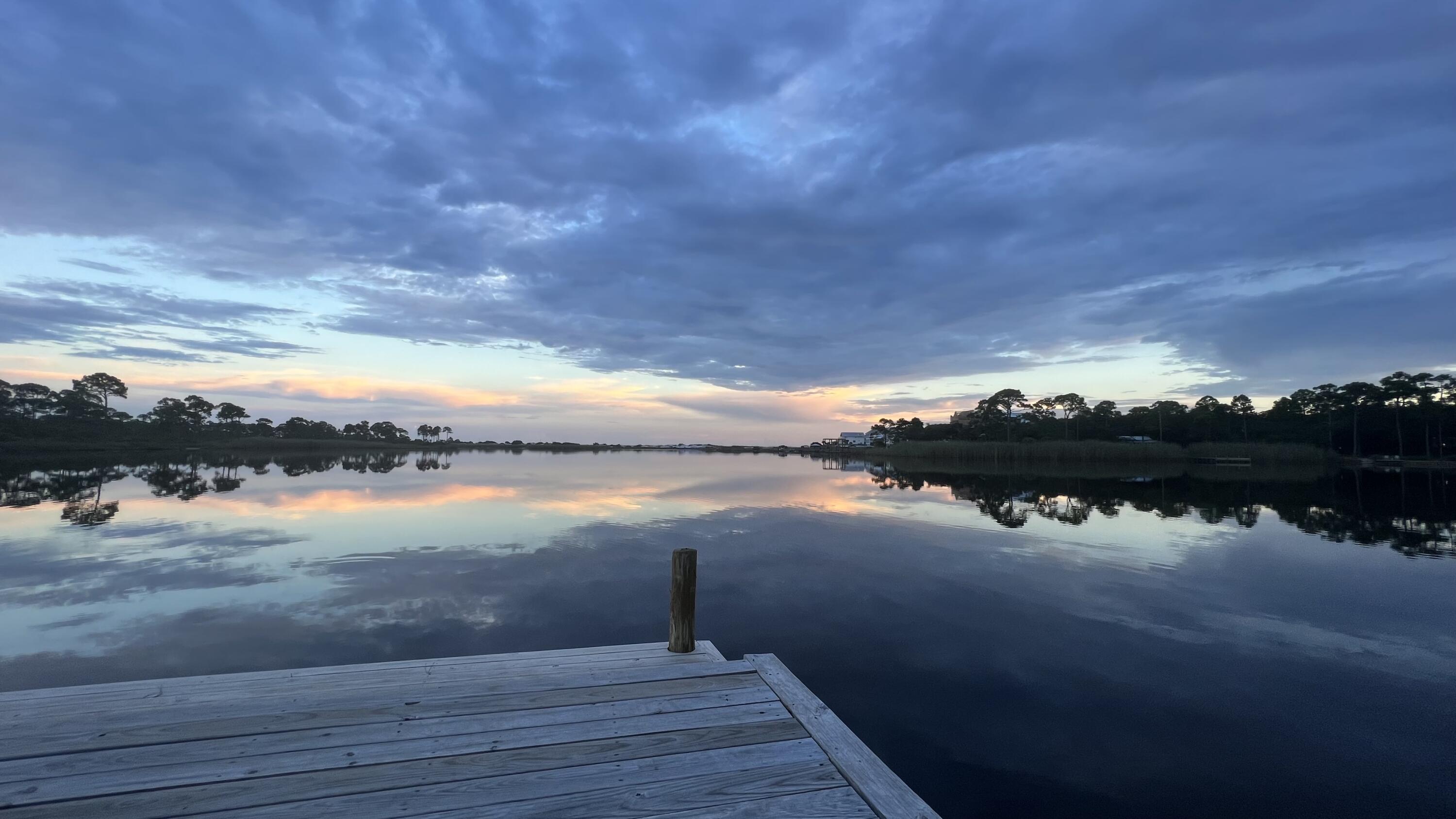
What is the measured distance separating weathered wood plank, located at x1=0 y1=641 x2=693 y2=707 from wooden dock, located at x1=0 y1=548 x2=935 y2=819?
0.8 inches

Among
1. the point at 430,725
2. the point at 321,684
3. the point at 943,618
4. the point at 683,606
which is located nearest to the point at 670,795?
the point at 430,725

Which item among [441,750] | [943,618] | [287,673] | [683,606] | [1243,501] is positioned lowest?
[943,618]

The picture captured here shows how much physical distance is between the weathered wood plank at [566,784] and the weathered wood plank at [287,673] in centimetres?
197

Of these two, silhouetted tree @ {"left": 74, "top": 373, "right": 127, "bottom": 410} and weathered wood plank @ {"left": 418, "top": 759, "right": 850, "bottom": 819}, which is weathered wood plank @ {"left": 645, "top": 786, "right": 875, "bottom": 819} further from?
silhouetted tree @ {"left": 74, "top": 373, "right": 127, "bottom": 410}

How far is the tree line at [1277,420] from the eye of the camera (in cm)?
6694

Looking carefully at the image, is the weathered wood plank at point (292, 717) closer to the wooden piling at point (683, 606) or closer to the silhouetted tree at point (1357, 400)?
the wooden piling at point (683, 606)

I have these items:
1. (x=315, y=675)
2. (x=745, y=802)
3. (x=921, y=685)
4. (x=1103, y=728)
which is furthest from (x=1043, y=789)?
(x=315, y=675)

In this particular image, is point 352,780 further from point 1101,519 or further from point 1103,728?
point 1101,519

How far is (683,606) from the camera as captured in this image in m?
4.97

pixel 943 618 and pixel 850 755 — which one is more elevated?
pixel 850 755

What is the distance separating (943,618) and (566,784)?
604cm

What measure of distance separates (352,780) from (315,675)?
2.01m

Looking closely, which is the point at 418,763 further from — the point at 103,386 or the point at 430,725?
the point at 103,386

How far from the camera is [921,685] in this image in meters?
5.54
